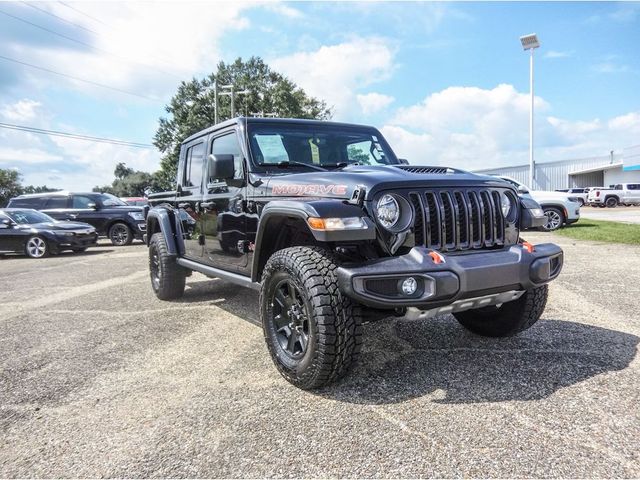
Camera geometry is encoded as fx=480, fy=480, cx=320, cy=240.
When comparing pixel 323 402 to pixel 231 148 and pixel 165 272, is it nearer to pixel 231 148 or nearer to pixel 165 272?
pixel 231 148

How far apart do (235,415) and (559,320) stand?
3.25m

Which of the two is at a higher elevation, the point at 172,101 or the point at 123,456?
the point at 172,101

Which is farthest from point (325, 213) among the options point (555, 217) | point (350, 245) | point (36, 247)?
point (555, 217)

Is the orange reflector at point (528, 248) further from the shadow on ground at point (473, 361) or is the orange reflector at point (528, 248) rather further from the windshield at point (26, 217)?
the windshield at point (26, 217)

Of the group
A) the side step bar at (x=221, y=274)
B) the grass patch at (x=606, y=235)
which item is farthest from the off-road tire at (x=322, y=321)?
the grass patch at (x=606, y=235)

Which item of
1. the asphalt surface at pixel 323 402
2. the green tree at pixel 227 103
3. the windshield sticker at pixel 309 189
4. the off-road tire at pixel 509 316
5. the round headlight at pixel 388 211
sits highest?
the green tree at pixel 227 103

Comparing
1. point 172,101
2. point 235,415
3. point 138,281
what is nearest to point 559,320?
point 235,415

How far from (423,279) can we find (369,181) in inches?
27.7

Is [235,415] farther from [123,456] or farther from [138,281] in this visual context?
[138,281]

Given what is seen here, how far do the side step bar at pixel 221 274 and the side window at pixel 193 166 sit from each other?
840 mm

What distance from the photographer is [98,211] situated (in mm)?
14773

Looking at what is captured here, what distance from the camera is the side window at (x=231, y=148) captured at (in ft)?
13.4

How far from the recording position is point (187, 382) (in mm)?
3273

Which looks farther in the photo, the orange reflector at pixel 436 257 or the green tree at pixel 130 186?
the green tree at pixel 130 186
